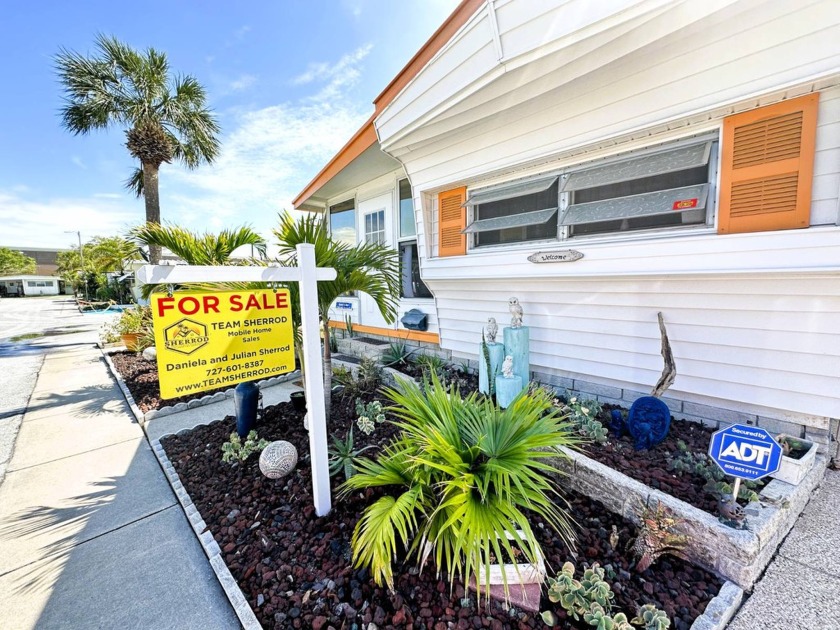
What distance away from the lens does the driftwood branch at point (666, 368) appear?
2584 millimetres

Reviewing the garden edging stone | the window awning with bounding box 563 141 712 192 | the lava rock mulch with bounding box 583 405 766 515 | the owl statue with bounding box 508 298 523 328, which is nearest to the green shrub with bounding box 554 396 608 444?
the lava rock mulch with bounding box 583 405 766 515

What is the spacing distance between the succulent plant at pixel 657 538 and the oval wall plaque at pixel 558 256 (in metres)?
1.95

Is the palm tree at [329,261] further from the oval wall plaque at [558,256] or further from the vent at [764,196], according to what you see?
the vent at [764,196]

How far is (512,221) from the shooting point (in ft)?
11.3

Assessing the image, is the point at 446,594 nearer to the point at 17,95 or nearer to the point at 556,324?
the point at 556,324

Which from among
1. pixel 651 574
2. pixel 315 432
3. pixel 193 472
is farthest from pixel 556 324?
pixel 193 472

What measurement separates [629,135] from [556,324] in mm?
1713

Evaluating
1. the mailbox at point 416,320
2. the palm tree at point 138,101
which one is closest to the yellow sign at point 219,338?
the mailbox at point 416,320

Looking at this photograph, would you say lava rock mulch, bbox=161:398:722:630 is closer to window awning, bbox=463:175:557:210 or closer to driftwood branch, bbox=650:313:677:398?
driftwood branch, bbox=650:313:677:398

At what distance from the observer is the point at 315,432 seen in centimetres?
201

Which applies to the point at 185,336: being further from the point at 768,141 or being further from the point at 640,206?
the point at 768,141

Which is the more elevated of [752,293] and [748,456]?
[752,293]

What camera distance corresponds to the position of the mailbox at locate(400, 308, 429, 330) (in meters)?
5.08

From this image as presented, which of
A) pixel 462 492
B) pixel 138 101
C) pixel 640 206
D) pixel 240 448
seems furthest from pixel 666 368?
pixel 138 101
